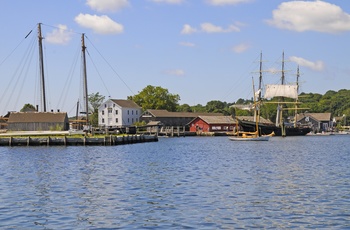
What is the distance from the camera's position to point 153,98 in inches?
6654

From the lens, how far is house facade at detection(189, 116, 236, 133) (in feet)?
500

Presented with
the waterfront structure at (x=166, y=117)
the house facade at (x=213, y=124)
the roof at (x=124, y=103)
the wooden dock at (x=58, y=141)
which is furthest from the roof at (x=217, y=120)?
the wooden dock at (x=58, y=141)

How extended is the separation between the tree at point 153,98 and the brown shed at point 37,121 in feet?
192

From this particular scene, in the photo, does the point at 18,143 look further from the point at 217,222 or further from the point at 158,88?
the point at 158,88

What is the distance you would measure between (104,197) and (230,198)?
6374mm

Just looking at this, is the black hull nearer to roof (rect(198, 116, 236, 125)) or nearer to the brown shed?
roof (rect(198, 116, 236, 125))

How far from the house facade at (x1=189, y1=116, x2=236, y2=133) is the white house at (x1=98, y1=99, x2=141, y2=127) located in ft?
64.3

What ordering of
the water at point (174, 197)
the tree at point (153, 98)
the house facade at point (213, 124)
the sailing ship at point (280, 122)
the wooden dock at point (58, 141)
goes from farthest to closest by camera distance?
the tree at point (153, 98) < the house facade at point (213, 124) < the sailing ship at point (280, 122) < the wooden dock at point (58, 141) < the water at point (174, 197)

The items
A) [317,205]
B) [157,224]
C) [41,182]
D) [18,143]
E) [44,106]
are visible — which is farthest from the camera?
[44,106]

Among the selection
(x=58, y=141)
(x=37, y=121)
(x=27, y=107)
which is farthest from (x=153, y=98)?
(x=58, y=141)

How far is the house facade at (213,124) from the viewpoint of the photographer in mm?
152500

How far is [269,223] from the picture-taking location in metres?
20.8

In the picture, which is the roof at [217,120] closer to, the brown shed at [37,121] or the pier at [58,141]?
the brown shed at [37,121]

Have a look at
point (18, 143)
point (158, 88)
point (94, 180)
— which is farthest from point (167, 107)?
point (94, 180)
